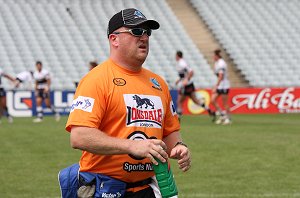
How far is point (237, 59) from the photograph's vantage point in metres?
35.4

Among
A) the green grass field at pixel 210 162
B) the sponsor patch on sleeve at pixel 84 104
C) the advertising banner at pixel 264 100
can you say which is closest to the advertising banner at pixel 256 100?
the advertising banner at pixel 264 100

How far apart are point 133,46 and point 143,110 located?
0.45m

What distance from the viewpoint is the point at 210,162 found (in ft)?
43.3

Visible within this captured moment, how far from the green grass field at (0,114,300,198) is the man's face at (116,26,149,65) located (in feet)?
16.5

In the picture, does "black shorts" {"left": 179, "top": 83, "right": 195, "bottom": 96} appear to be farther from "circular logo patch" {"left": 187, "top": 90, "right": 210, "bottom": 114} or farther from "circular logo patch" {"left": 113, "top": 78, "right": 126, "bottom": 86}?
"circular logo patch" {"left": 113, "top": 78, "right": 126, "bottom": 86}

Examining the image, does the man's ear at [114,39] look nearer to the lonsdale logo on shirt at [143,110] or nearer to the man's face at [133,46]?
the man's face at [133,46]

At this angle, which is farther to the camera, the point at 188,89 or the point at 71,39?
the point at 71,39

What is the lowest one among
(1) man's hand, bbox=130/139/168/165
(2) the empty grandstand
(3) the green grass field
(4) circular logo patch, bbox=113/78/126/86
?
(3) the green grass field

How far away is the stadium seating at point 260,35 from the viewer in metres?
35.0

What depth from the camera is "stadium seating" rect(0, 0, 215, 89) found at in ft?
106

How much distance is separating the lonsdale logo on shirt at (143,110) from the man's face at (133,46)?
0.86 feet

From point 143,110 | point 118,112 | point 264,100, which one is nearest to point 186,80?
point 264,100

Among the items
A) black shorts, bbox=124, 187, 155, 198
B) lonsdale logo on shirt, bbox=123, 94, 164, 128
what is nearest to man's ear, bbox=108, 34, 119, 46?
lonsdale logo on shirt, bbox=123, 94, 164, 128

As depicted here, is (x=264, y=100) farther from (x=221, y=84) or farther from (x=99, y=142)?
(x=99, y=142)
